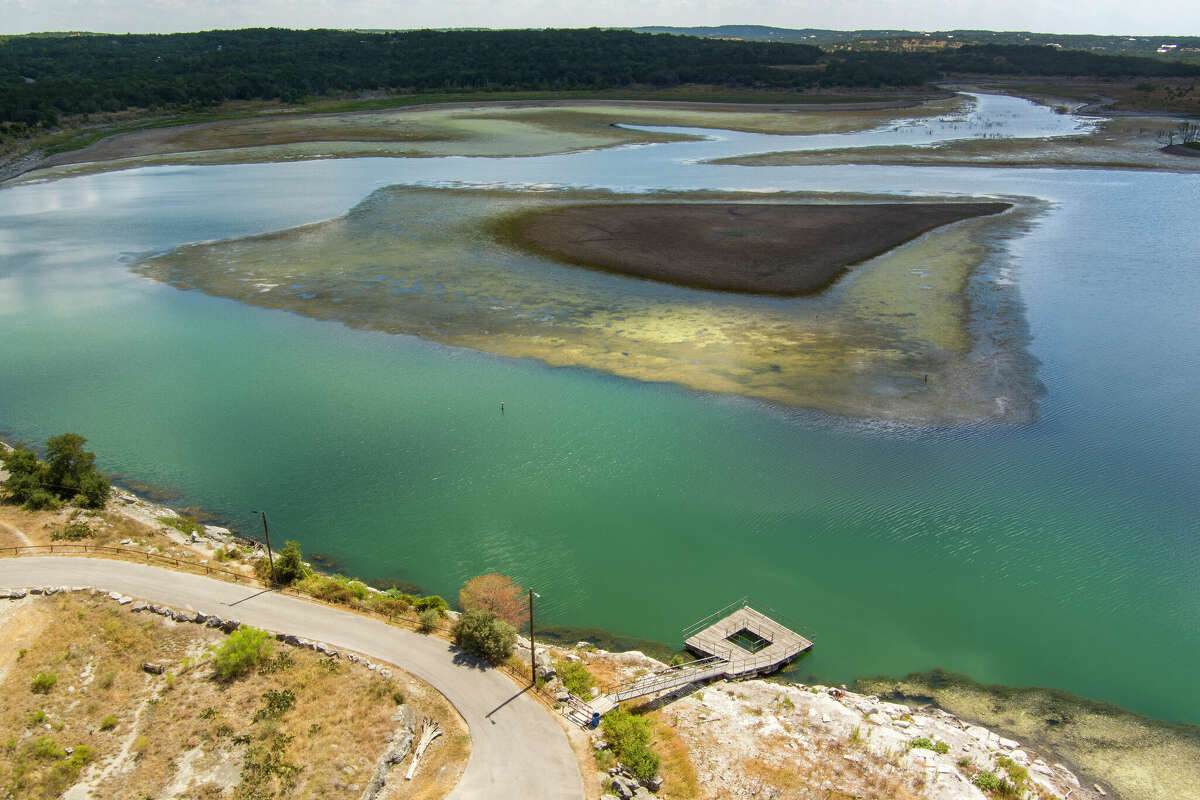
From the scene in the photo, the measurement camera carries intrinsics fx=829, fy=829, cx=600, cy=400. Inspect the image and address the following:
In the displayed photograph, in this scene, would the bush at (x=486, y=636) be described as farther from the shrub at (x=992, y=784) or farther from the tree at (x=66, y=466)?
the tree at (x=66, y=466)

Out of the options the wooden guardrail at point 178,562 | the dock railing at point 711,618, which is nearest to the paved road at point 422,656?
the wooden guardrail at point 178,562

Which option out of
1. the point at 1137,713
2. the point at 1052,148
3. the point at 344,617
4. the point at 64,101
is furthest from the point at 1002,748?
the point at 64,101

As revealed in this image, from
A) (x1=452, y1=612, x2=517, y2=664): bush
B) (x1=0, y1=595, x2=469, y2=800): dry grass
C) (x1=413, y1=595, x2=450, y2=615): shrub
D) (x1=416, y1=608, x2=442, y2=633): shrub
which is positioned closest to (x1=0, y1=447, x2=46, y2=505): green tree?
(x1=0, y1=595, x2=469, y2=800): dry grass

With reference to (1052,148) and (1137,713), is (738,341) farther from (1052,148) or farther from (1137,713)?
(1052,148)

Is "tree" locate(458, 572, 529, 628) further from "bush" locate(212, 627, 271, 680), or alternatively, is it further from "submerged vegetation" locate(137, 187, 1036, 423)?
"submerged vegetation" locate(137, 187, 1036, 423)

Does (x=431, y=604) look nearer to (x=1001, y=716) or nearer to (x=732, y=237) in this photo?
(x=1001, y=716)

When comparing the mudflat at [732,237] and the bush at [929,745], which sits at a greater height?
the mudflat at [732,237]
